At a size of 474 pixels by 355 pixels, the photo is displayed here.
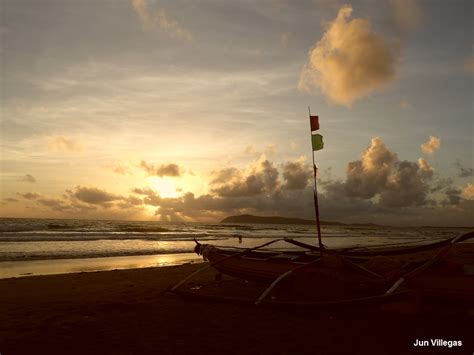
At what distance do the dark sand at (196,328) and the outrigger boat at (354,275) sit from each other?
483 mm

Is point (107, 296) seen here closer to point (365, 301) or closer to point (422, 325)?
point (365, 301)

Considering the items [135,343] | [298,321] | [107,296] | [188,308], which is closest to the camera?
[135,343]

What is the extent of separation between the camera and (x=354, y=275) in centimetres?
815

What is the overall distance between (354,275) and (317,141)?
487cm

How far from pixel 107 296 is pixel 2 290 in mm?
3552

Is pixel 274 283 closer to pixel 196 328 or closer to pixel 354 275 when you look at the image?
pixel 354 275

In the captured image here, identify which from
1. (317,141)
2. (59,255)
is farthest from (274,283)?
(59,255)

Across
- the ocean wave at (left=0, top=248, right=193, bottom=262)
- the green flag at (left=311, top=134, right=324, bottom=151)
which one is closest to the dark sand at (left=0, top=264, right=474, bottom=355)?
the green flag at (left=311, top=134, right=324, bottom=151)

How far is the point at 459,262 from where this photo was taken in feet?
24.6

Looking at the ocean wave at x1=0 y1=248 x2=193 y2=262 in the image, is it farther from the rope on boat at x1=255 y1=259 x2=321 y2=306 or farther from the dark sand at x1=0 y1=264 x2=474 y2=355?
the rope on boat at x1=255 y1=259 x2=321 y2=306

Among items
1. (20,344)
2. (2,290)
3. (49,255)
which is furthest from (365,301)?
(49,255)

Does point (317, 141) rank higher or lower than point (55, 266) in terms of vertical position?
higher

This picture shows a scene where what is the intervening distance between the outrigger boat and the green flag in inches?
25.8

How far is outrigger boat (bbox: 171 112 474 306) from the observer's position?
22.5 feet
